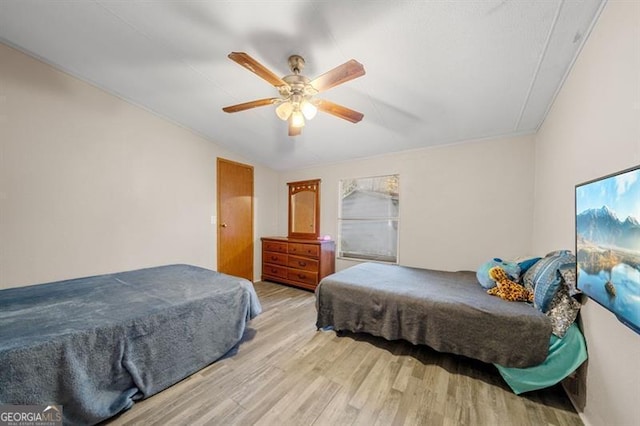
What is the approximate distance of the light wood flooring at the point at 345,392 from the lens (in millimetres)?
1360

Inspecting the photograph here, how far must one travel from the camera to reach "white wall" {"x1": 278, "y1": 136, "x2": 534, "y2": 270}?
257cm

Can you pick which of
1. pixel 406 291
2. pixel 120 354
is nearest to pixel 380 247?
pixel 406 291

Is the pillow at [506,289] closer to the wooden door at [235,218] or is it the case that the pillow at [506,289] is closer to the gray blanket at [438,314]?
the gray blanket at [438,314]

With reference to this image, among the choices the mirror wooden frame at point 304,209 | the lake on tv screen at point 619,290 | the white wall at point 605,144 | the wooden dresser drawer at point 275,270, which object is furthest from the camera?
the mirror wooden frame at point 304,209

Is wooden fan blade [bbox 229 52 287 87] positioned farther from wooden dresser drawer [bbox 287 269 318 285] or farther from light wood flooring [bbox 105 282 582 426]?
wooden dresser drawer [bbox 287 269 318 285]

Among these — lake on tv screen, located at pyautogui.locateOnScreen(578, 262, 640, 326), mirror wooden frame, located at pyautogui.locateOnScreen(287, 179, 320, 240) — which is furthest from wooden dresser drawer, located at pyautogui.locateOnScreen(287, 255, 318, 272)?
lake on tv screen, located at pyautogui.locateOnScreen(578, 262, 640, 326)

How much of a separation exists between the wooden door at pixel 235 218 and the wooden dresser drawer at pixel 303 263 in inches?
32.8

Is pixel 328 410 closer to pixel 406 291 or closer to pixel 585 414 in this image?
pixel 406 291

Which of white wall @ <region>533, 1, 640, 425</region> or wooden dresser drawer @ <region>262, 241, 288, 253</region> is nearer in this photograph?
white wall @ <region>533, 1, 640, 425</region>

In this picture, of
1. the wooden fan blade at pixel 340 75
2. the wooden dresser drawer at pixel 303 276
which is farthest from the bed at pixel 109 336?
the wooden fan blade at pixel 340 75

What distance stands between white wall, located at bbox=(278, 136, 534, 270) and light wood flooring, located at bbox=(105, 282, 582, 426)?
1.36 metres

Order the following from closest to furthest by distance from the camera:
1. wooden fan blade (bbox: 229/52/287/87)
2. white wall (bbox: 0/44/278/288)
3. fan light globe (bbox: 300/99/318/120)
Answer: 1. wooden fan blade (bbox: 229/52/287/87)
2. fan light globe (bbox: 300/99/318/120)
3. white wall (bbox: 0/44/278/288)

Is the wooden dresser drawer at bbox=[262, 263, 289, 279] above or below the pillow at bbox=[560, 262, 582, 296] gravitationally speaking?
below

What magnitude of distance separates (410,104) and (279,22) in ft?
4.42
